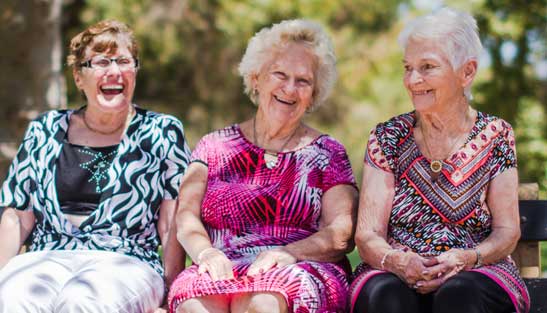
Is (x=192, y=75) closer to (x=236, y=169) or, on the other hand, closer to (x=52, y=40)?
(x=52, y=40)

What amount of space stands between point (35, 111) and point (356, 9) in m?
6.17

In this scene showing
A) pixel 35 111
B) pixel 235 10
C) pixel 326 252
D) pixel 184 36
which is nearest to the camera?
pixel 326 252

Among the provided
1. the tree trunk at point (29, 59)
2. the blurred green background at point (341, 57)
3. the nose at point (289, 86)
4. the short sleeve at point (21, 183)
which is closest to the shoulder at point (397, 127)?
the nose at point (289, 86)

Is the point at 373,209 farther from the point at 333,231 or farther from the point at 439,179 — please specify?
the point at 439,179

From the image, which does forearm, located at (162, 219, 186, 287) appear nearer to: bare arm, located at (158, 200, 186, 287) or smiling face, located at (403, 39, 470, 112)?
bare arm, located at (158, 200, 186, 287)

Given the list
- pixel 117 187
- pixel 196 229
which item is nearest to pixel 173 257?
pixel 196 229

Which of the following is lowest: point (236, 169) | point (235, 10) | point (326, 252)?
point (326, 252)

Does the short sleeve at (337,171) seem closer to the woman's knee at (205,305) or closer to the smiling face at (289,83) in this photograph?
the smiling face at (289,83)

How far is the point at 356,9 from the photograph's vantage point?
1203 centimetres

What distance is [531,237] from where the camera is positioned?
12.6 feet

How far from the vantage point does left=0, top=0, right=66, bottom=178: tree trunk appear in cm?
700

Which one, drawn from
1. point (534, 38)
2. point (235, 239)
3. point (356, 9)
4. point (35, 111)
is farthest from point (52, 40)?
point (534, 38)

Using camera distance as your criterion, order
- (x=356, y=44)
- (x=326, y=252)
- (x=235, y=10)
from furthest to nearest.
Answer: (x=356, y=44)
(x=235, y=10)
(x=326, y=252)

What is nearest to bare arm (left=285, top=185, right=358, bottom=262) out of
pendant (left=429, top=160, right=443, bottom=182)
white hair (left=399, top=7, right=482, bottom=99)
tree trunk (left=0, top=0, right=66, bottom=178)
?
pendant (left=429, top=160, right=443, bottom=182)
